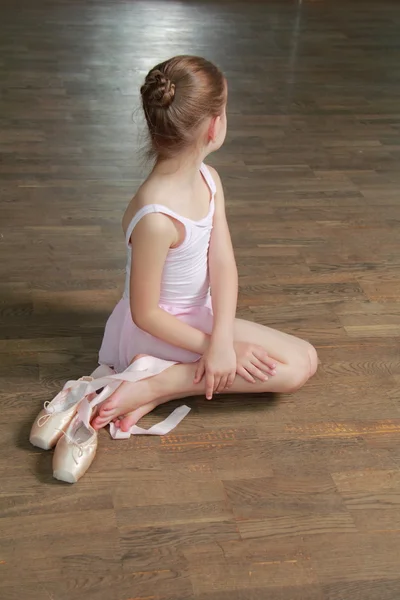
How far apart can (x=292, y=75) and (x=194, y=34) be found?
2.44 ft

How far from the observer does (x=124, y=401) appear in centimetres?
179

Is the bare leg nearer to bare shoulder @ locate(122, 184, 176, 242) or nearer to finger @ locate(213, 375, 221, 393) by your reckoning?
finger @ locate(213, 375, 221, 393)

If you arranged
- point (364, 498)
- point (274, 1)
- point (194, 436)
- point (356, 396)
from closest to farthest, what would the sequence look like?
point (364, 498), point (194, 436), point (356, 396), point (274, 1)

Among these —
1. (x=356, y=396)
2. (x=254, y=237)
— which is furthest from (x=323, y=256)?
(x=356, y=396)

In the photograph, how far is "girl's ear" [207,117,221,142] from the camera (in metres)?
1.64

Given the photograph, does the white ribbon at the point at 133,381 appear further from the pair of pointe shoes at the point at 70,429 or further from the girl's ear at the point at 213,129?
the girl's ear at the point at 213,129

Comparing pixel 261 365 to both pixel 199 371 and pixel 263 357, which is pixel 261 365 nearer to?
pixel 263 357

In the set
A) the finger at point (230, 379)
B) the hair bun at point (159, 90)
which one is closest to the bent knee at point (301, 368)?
the finger at point (230, 379)

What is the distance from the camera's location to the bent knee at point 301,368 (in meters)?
1.88

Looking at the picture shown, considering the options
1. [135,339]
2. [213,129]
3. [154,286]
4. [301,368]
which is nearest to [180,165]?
[213,129]

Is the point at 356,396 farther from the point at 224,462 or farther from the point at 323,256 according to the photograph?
the point at 323,256

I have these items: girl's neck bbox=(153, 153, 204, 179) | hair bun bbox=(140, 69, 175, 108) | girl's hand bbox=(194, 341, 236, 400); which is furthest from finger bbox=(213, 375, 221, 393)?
→ hair bun bbox=(140, 69, 175, 108)

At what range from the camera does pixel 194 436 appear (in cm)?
180

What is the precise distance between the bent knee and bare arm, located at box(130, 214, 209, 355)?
20cm
